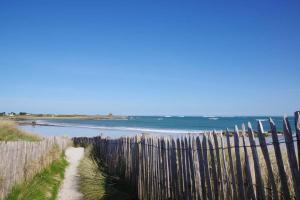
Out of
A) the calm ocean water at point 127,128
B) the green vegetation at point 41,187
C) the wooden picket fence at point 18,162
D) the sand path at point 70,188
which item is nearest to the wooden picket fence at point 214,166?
the sand path at point 70,188

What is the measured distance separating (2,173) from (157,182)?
333 centimetres

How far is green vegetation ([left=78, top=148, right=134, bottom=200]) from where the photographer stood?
7.69 metres

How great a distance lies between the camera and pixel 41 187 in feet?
27.2

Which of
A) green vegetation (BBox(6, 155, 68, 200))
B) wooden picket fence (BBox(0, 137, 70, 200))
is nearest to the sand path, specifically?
green vegetation (BBox(6, 155, 68, 200))

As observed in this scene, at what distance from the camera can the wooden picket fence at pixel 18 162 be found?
7090 millimetres

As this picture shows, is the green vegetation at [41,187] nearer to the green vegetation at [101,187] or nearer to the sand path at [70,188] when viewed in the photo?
the sand path at [70,188]

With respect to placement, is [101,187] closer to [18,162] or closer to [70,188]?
[70,188]

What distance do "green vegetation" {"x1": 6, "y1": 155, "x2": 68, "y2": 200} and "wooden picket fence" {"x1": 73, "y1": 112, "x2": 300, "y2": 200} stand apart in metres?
2.05

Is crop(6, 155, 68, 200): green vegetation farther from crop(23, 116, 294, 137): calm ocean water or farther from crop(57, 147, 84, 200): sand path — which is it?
crop(23, 116, 294, 137): calm ocean water

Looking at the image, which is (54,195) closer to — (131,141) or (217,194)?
(131,141)

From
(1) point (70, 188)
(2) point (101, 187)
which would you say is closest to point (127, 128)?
(1) point (70, 188)

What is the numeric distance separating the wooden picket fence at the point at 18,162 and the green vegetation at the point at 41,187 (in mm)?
149

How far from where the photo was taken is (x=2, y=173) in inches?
275

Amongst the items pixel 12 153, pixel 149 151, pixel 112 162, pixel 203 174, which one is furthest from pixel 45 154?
pixel 203 174
